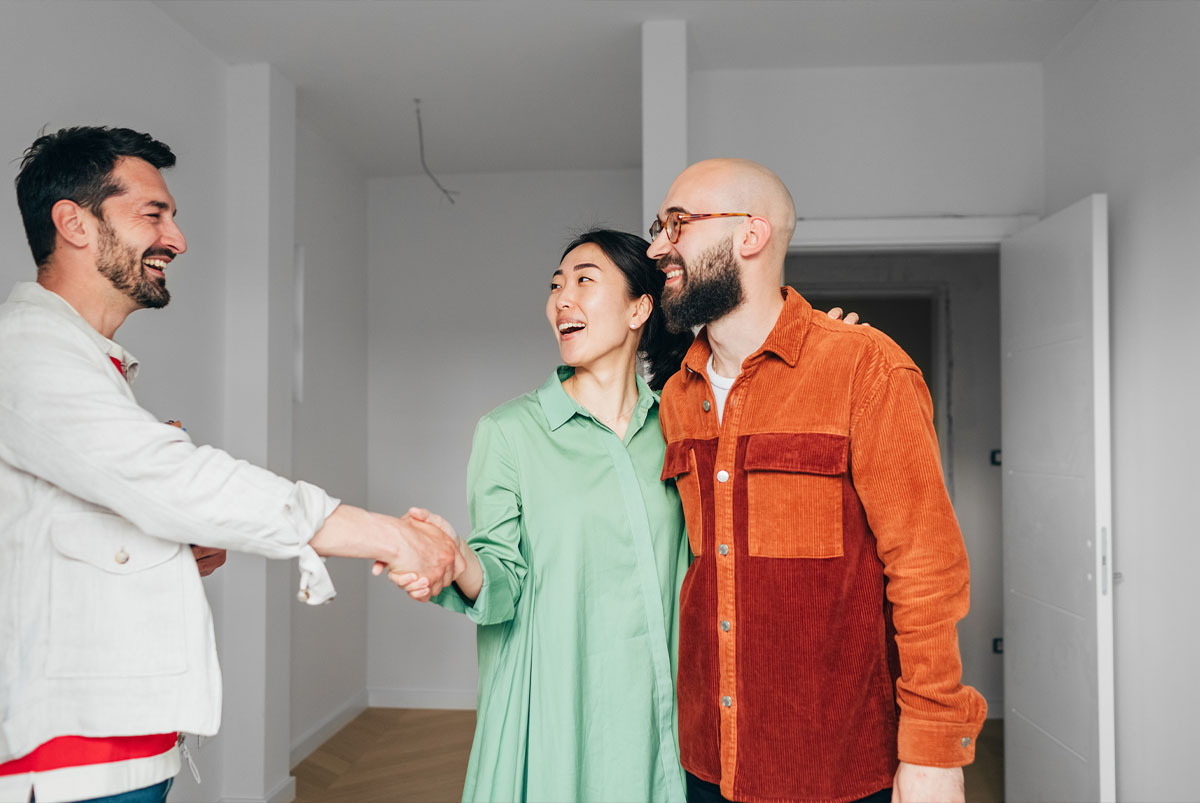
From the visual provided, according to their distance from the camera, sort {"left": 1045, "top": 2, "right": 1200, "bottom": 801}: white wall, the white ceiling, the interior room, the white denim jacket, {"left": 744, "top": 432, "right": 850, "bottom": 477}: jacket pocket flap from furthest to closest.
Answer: the white ceiling → the interior room → {"left": 1045, "top": 2, "right": 1200, "bottom": 801}: white wall → {"left": 744, "top": 432, "right": 850, "bottom": 477}: jacket pocket flap → the white denim jacket

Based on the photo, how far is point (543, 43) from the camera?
3283 mm

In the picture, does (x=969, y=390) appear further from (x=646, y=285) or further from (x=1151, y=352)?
(x=646, y=285)

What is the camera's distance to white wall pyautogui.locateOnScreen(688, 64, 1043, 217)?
3467mm

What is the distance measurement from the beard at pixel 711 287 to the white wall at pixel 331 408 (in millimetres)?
2993

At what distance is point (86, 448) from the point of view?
1.20 metres

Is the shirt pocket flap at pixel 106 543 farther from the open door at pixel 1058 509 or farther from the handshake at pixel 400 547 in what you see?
the open door at pixel 1058 509

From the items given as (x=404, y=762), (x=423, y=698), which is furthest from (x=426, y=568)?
(x=423, y=698)

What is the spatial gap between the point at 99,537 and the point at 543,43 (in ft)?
8.46

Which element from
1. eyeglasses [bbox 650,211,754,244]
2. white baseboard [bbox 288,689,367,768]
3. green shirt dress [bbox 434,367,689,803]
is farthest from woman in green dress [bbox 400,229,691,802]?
white baseboard [bbox 288,689,367,768]

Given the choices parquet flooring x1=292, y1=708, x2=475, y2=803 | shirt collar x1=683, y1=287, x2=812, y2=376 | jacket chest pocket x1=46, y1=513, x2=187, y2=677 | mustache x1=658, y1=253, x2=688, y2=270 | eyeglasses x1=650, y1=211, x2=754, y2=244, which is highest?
eyeglasses x1=650, y1=211, x2=754, y2=244

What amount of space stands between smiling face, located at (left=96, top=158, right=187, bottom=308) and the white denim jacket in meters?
0.14

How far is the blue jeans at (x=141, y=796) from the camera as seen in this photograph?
4.08 ft

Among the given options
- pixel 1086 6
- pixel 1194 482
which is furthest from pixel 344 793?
pixel 1086 6

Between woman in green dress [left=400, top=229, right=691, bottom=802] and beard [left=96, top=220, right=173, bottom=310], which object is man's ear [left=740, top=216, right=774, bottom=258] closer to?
woman in green dress [left=400, top=229, right=691, bottom=802]
